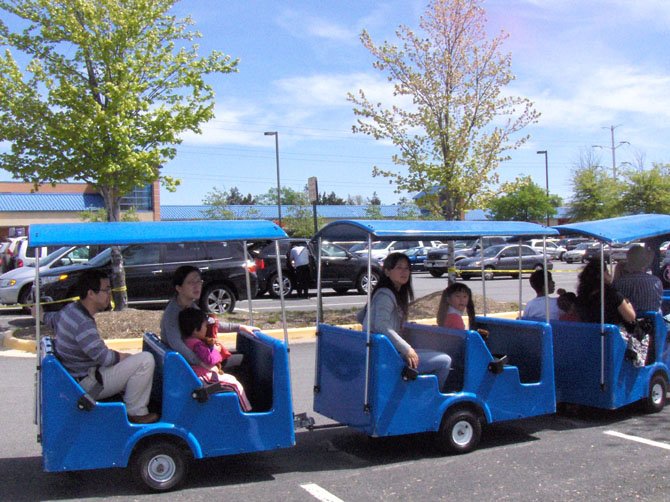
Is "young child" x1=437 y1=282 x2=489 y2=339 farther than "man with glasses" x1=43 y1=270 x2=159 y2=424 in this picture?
Yes

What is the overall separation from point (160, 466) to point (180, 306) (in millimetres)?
1211

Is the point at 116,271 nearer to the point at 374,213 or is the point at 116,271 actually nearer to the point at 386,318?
the point at 386,318

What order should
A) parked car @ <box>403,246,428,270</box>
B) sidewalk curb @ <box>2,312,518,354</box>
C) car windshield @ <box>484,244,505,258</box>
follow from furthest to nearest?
parked car @ <box>403,246,428,270</box> < car windshield @ <box>484,244,505,258</box> < sidewalk curb @ <box>2,312,518,354</box>

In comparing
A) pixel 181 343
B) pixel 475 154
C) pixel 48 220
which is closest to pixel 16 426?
pixel 181 343

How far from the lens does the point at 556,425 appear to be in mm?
6848

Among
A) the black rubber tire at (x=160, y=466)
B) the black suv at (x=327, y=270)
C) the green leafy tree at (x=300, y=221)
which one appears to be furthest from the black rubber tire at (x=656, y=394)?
the green leafy tree at (x=300, y=221)

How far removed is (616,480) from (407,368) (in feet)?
5.59

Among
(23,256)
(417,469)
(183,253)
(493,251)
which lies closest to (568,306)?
(417,469)

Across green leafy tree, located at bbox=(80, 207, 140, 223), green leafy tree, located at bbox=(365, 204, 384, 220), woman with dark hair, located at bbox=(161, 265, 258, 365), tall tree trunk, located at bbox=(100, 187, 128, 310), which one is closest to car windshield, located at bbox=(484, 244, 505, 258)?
tall tree trunk, located at bbox=(100, 187, 128, 310)

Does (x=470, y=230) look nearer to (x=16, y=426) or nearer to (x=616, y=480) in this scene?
(x=616, y=480)

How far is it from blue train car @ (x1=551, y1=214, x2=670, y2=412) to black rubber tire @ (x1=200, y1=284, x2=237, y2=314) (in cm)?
893

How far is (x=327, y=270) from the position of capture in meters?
19.1

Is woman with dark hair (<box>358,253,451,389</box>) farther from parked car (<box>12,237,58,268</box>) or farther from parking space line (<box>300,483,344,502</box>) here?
parked car (<box>12,237,58,268</box>)

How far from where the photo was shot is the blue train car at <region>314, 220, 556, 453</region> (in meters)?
5.59
